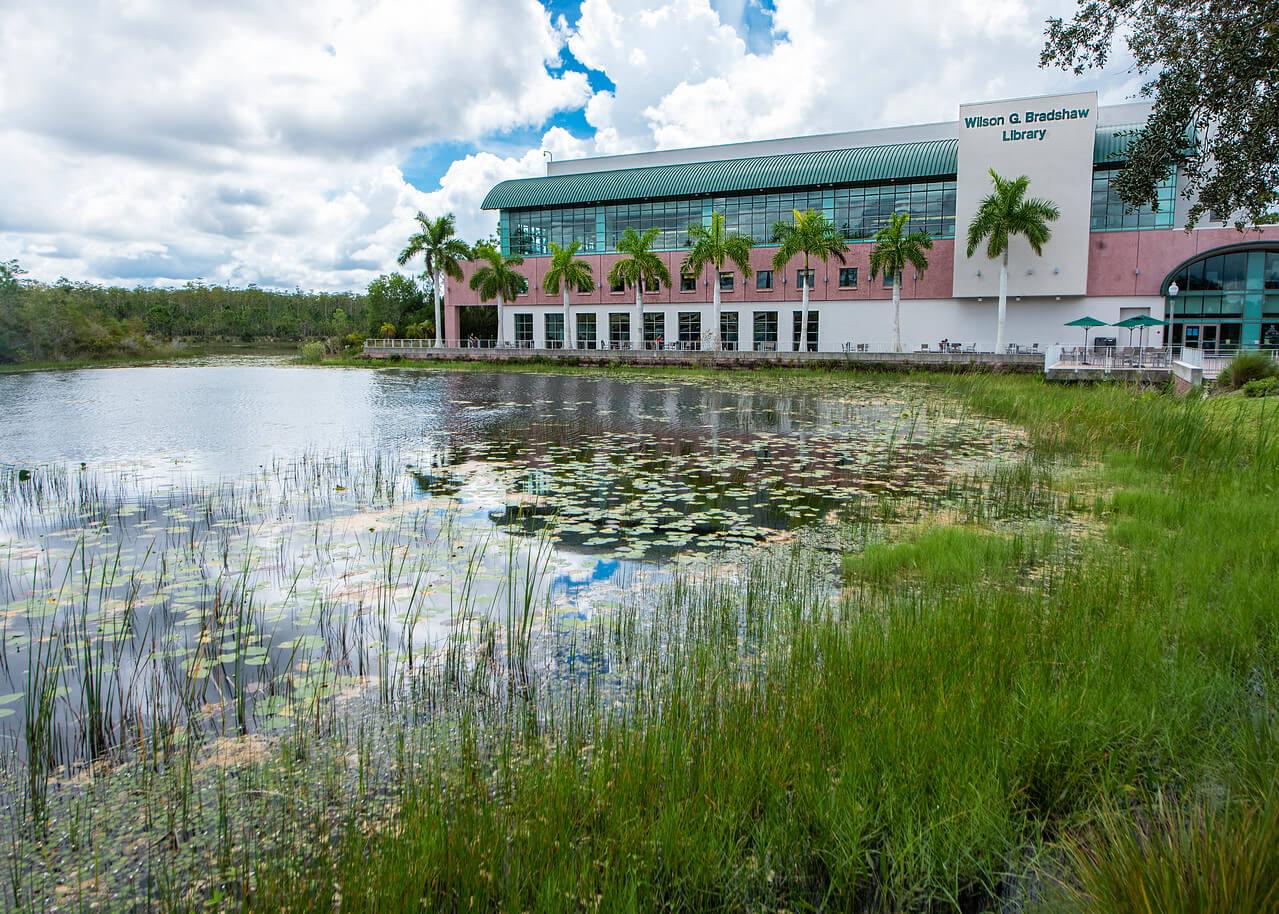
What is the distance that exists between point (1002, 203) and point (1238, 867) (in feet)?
149

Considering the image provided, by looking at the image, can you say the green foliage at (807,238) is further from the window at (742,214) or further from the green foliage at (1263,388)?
the green foliage at (1263,388)

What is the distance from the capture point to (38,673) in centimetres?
494

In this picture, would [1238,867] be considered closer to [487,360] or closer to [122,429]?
[122,429]

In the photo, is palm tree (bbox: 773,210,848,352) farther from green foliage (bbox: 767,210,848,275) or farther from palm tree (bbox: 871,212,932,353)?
palm tree (bbox: 871,212,932,353)

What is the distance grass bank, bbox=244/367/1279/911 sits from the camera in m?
2.91

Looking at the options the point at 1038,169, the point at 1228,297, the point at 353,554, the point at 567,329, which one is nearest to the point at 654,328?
the point at 567,329

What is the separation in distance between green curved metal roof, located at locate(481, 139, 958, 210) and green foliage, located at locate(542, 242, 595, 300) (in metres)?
5.88

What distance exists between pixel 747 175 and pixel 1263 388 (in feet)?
136

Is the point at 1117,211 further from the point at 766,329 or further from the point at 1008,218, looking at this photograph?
the point at 766,329

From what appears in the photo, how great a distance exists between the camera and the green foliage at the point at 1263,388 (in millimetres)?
17719

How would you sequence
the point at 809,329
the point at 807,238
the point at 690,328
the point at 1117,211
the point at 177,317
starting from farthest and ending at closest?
the point at 177,317 < the point at 690,328 < the point at 809,329 < the point at 807,238 < the point at 1117,211

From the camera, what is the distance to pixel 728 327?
56.6 meters

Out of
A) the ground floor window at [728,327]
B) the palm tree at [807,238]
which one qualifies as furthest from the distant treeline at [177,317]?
the palm tree at [807,238]

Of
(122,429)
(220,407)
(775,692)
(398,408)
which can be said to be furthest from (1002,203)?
(775,692)
